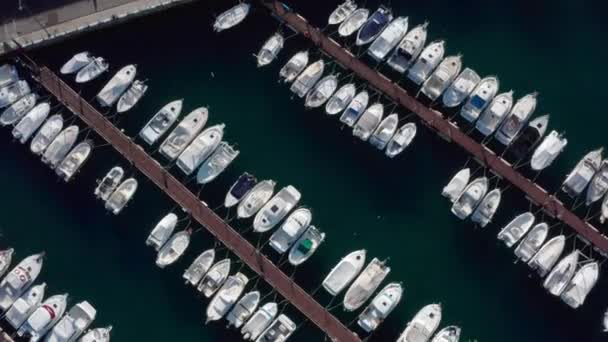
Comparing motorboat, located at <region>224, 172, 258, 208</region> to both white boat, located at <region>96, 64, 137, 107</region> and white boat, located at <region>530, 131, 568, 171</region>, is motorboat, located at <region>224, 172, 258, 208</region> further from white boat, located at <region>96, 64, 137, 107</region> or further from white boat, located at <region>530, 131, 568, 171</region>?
white boat, located at <region>530, 131, 568, 171</region>

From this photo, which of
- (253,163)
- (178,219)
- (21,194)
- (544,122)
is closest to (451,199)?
(544,122)

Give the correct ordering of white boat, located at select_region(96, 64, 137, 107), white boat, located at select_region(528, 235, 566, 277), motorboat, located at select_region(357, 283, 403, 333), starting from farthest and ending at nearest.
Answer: white boat, located at select_region(96, 64, 137, 107) < motorboat, located at select_region(357, 283, 403, 333) < white boat, located at select_region(528, 235, 566, 277)

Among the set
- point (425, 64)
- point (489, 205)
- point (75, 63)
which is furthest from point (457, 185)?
point (75, 63)

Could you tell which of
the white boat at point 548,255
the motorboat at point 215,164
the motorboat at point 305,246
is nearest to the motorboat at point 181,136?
the motorboat at point 215,164

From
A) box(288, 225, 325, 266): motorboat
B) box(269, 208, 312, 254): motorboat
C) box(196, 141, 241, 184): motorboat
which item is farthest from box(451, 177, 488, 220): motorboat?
box(196, 141, 241, 184): motorboat

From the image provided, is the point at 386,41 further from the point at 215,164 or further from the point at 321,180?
the point at 215,164

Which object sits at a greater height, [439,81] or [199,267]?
[439,81]

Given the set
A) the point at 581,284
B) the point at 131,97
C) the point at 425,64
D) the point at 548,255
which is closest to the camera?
the point at 581,284

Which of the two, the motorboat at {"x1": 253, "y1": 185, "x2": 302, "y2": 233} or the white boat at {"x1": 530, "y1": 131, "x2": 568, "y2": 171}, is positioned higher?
the white boat at {"x1": 530, "y1": 131, "x2": 568, "y2": 171}
